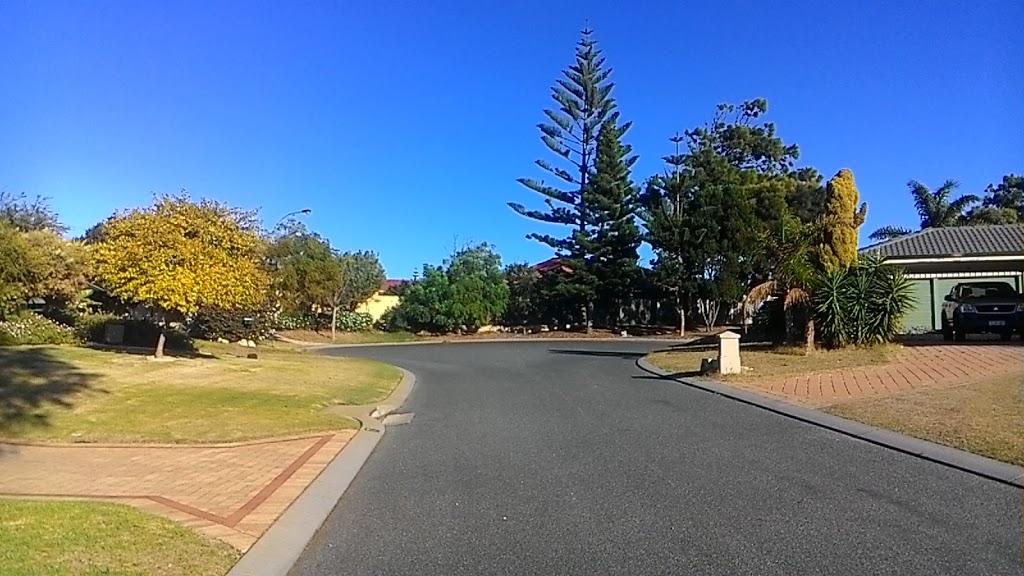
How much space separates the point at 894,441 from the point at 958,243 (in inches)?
923

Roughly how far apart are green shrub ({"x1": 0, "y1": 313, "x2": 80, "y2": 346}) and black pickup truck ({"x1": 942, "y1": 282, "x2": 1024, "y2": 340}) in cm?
2333

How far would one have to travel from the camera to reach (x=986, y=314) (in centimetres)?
2119

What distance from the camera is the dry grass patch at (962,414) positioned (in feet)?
29.6

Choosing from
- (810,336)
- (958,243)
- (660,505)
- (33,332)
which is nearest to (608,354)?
(810,336)

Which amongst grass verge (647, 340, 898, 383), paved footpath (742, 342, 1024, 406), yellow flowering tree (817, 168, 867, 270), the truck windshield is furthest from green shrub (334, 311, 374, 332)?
paved footpath (742, 342, 1024, 406)

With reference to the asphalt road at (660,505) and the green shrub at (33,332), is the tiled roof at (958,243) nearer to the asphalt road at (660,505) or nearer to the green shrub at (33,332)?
the asphalt road at (660,505)

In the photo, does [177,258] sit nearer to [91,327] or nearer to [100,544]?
[91,327]

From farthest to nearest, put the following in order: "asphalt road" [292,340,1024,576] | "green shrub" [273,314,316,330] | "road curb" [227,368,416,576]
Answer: "green shrub" [273,314,316,330] → "road curb" [227,368,416,576] → "asphalt road" [292,340,1024,576]

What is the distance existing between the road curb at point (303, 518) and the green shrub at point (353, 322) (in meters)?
40.3

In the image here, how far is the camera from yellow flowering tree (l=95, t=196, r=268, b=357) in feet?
66.9

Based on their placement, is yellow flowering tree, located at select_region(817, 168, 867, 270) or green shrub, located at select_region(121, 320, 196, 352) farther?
green shrub, located at select_region(121, 320, 196, 352)

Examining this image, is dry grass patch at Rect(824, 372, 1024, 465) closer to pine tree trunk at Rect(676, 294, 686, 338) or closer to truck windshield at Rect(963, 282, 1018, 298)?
truck windshield at Rect(963, 282, 1018, 298)

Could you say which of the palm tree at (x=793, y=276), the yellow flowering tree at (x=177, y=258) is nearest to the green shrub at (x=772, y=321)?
the palm tree at (x=793, y=276)

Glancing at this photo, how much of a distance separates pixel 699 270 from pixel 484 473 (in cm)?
3763
